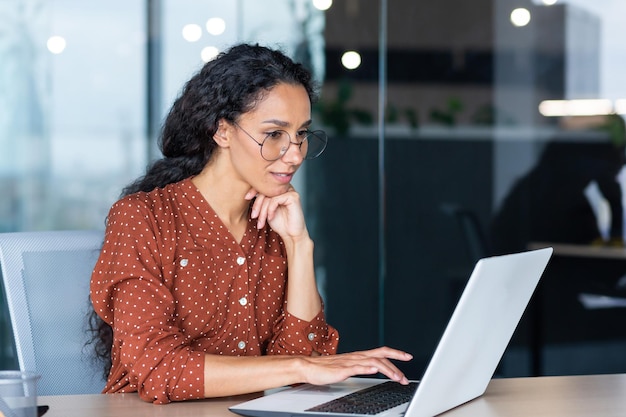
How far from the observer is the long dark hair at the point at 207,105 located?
2100mm

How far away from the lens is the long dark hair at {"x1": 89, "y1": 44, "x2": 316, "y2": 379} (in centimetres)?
210

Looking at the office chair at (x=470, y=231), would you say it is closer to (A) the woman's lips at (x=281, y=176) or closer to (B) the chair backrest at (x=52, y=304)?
(A) the woman's lips at (x=281, y=176)

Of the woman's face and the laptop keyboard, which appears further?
the woman's face

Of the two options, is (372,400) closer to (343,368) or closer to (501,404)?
(343,368)

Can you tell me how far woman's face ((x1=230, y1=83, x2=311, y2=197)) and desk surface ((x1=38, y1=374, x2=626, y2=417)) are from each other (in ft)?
1.74

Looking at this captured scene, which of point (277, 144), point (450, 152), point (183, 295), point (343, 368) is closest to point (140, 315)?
point (183, 295)

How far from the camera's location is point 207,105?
214cm

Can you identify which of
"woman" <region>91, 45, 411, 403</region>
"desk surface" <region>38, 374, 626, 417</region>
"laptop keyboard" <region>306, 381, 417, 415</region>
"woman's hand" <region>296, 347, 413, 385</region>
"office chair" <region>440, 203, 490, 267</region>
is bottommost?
"office chair" <region>440, 203, 490, 267</region>

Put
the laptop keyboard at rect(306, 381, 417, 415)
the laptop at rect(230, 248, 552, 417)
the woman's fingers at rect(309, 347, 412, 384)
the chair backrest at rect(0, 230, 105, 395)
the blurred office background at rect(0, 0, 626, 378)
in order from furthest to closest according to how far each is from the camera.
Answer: the blurred office background at rect(0, 0, 626, 378) → the chair backrest at rect(0, 230, 105, 395) → the woman's fingers at rect(309, 347, 412, 384) → the laptop keyboard at rect(306, 381, 417, 415) → the laptop at rect(230, 248, 552, 417)

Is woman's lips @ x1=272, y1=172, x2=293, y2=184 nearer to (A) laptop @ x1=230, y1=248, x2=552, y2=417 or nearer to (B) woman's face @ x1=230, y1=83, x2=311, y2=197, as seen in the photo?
(B) woman's face @ x1=230, y1=83, x2=311, y2=197

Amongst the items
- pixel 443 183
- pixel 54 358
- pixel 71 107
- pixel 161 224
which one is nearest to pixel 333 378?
pixel 161 224

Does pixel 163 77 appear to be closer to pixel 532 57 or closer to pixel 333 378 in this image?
pixel 532 57

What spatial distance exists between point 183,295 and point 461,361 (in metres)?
→ 0.67

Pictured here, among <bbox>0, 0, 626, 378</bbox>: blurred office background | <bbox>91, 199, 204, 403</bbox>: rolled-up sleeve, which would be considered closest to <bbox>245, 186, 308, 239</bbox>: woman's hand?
<bbox>91, 199, 204, 403</bbox>: rolled-up sleeve
